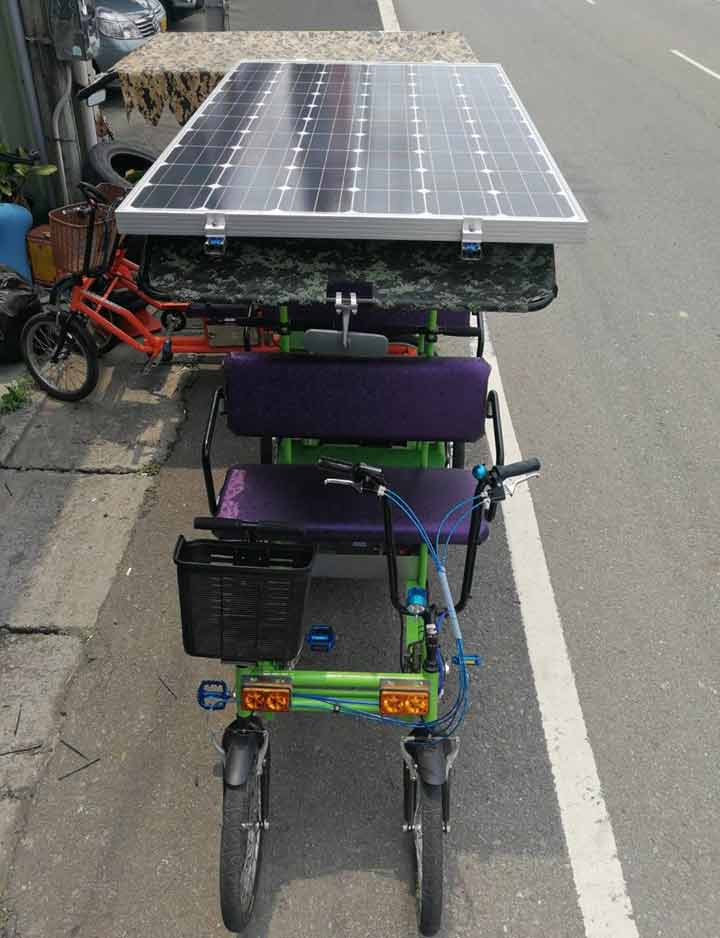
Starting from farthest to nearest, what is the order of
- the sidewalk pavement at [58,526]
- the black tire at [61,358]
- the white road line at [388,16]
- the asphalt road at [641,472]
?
the white road line at [388,16]
the black tire at [61,358]
the sidewalk pavement at [58,526]
the asphalt road at [641,472]

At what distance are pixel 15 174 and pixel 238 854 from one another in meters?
6.28

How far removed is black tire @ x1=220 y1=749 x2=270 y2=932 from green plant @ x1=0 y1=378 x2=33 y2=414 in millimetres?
3889

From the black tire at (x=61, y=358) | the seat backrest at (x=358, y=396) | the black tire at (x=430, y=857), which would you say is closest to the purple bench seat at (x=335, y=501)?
A: the seat backrest at (x=358, y=396)

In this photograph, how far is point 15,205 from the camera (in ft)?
23.0

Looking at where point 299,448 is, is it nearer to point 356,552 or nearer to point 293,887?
point 356,552

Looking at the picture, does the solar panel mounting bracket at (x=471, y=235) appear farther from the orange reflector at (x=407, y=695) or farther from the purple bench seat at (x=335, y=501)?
the orange reflector at (x=407, y=695)

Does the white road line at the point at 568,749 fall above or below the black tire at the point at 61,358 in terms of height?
below

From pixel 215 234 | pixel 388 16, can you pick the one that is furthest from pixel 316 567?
pixel 388 16

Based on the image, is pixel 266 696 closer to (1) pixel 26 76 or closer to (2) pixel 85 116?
(1) pixel 26 76

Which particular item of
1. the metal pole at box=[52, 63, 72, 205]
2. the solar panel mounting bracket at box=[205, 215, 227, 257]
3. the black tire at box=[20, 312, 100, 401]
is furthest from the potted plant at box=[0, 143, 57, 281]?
the solar panel mounting bracket at box=[205, 215, 227, 257]

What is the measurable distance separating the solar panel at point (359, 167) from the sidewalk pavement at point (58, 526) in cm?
217

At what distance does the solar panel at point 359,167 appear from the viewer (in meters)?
3.05

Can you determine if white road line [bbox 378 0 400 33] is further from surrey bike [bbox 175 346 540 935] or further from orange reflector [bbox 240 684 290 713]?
orange reflector [bbox 240 684 290 713]

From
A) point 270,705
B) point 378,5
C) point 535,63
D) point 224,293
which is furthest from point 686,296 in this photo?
point 378,5
